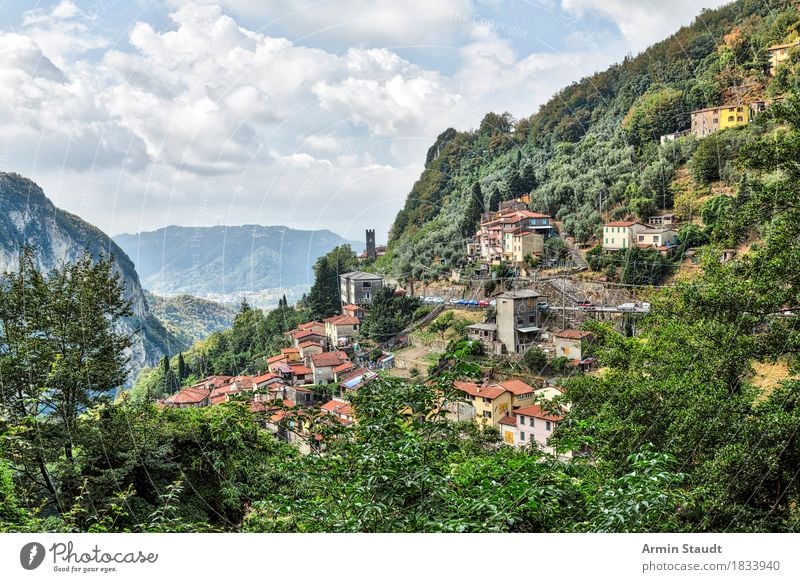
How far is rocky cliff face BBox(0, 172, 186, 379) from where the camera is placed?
409 cm

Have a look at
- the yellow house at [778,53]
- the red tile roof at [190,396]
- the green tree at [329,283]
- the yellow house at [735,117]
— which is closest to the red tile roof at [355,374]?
the green tree at [329,283]

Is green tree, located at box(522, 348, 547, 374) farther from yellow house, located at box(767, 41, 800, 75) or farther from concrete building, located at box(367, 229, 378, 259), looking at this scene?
yellow house, located at box(767, 41, 800, 75)

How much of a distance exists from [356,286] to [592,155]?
3369mm

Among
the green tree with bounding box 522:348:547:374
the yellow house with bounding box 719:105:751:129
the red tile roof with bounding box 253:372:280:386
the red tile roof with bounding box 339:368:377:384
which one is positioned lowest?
the green tree with bounding box 522:348:547:374

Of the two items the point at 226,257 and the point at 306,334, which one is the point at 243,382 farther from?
the point at 226,257

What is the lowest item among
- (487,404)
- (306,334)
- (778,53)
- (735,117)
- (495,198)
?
(487,404)

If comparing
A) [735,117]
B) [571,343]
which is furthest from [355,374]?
[735,117]

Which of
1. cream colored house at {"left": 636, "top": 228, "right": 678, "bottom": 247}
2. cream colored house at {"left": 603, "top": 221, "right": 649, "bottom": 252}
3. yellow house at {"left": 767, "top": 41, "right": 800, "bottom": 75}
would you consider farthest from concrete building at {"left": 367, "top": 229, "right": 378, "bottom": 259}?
yellow house at {"left": 767, "top": 41, "right": 800, "bottom": 75}

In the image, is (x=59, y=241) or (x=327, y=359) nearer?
(x=327, y=359)

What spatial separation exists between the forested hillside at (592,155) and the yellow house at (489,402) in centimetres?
139

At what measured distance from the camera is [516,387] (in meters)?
5.46

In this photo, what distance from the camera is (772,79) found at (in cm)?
638

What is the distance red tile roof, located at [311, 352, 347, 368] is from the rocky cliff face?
1397mm

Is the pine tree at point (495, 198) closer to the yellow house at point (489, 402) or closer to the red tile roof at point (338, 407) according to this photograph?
the yellow house at point (489, 402)
